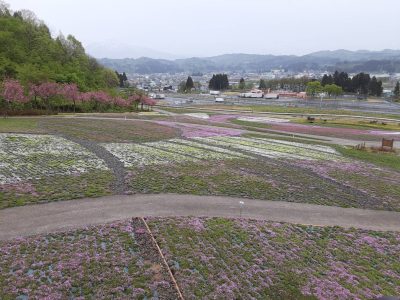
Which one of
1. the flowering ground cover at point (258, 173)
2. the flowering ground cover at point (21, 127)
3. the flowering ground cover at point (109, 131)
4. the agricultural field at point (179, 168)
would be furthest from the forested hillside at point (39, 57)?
the flowering ground cover at point (258, 173)

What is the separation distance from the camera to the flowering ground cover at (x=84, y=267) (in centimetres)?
1287

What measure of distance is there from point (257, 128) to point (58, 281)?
56.6 meters

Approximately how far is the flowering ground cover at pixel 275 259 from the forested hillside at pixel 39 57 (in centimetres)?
6330

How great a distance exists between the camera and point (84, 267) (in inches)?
565

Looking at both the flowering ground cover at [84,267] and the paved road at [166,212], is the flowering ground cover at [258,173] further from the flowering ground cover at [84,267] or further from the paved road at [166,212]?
the flowering ground cover at [84,267]

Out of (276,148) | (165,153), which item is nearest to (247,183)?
(165,153)

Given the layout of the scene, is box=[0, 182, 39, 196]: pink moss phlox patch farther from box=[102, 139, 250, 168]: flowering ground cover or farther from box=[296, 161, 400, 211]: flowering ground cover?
box=[296, 161, 400, 211]: flowering ground cover

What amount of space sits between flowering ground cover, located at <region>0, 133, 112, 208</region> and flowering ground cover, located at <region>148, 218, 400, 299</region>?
731 centimetres

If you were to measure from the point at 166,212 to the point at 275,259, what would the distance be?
7103 mm

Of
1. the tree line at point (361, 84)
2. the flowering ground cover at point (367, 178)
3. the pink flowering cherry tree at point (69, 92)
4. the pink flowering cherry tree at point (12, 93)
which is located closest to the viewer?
the flowering ground cover at point (367, 178)

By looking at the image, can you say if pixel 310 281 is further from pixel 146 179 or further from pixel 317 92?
pixel 317 92

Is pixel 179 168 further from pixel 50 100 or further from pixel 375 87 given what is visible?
pixel 375 87

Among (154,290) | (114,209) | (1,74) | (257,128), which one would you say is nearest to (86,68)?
(1,74)

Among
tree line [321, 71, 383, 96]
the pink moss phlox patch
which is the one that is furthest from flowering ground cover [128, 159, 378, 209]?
tree line [321, 71, 383, 96]
